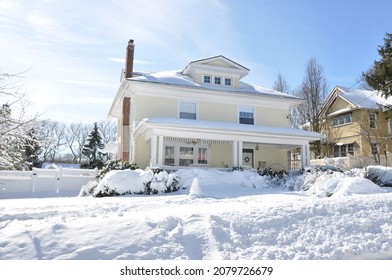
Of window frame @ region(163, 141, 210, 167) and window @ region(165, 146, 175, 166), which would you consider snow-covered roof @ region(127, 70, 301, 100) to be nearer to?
window frame @ region(163, 141, 210, 167)

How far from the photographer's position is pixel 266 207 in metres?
6.36

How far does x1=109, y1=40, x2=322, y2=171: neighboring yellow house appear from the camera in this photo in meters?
16.0

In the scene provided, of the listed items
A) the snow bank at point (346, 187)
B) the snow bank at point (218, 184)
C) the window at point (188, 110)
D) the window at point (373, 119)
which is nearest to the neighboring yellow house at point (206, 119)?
the window at point (188, 110)

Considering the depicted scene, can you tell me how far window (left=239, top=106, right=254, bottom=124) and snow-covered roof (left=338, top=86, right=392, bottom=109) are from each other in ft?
40.7

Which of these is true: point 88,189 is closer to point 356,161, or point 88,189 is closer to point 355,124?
point 356,161

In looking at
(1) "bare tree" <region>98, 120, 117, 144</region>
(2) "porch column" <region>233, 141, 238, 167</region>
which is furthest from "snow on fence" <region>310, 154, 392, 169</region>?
(1) "bare tree" <region>98, 120, 117, 144</region>

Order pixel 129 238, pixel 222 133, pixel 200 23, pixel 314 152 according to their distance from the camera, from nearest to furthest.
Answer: pixel 129 238
pixel 200 23
pixel 222 133
pixel 314 152

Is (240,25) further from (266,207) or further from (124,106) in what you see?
(124,106)

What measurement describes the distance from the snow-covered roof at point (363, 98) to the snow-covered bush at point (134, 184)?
2167cm

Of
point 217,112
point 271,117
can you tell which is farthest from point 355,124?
point 217,112

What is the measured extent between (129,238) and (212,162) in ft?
46.4

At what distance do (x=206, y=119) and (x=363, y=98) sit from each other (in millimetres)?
17800

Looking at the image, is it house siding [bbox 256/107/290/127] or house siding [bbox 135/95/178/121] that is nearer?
house siding [bbox 135/95/178/121]
